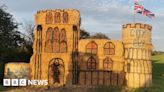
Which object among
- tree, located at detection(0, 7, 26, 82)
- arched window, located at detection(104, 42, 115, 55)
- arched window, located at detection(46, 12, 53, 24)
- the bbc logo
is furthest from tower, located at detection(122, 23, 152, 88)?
tree, located at detection(0, 7, 26, 82)

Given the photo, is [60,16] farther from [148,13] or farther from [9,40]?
[9,40]

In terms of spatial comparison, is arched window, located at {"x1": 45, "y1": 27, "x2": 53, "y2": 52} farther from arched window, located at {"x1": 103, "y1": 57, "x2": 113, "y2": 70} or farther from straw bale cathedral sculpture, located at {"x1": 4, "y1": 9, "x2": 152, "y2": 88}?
arched window, located at {"x1": 103, "y1": 57, "x2": 113, "y2": 70}

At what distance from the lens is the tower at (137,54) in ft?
160

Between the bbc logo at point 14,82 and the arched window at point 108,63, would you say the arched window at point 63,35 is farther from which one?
the bbc logo at point 14,82

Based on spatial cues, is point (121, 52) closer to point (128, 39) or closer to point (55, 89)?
point (128, 39)

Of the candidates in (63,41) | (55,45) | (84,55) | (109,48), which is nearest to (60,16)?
(63,41)

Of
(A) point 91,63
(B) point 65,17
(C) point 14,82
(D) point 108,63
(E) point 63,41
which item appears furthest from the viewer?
(B) point 65,17

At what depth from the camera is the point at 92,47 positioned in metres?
49.8

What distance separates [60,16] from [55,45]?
11.6 feet

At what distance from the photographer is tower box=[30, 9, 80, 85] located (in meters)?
A: 49.8

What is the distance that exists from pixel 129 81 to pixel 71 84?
6.75 m

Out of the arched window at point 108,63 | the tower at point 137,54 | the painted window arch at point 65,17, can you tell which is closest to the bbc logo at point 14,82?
the painted window arch at point 65,17

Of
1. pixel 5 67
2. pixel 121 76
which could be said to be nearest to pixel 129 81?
pixel 121 76

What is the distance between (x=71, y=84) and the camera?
160ft
